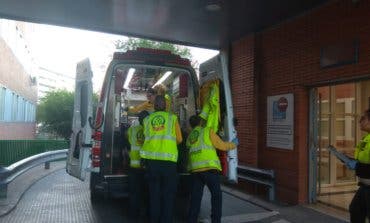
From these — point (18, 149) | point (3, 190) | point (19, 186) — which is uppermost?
point (18, 149)

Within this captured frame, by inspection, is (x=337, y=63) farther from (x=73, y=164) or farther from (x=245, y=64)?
(x=73, y=164)

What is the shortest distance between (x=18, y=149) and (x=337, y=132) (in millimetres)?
7889

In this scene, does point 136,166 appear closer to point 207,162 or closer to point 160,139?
point 160,139

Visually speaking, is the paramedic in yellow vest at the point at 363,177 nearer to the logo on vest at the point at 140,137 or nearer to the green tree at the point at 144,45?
the logo on vest at the point at 140,137

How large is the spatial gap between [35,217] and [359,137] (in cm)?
657

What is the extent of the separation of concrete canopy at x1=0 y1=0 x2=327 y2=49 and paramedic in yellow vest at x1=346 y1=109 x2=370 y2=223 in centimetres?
295

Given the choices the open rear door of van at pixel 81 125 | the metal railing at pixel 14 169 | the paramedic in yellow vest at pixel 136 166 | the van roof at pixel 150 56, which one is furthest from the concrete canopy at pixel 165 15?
the metal railing at pixel 14 169

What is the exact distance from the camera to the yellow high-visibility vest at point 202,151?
6020mm

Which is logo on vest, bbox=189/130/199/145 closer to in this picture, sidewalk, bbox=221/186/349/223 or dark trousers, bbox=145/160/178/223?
dark trousers, bbox=145/160/178/223

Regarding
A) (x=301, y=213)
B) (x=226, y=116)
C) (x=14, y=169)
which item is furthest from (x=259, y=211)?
(x=14, y=169)

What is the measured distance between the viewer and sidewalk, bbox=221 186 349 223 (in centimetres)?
678

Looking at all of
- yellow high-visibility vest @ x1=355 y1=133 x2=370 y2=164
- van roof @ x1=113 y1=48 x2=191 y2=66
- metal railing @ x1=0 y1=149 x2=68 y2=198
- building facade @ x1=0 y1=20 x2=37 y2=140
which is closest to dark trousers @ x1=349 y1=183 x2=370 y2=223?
yellow high-visibility vest @ x1=355 y1=133 x2=370 y2=164

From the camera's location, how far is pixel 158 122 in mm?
5875

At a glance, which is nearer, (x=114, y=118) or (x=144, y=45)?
(x=114, y=118)
